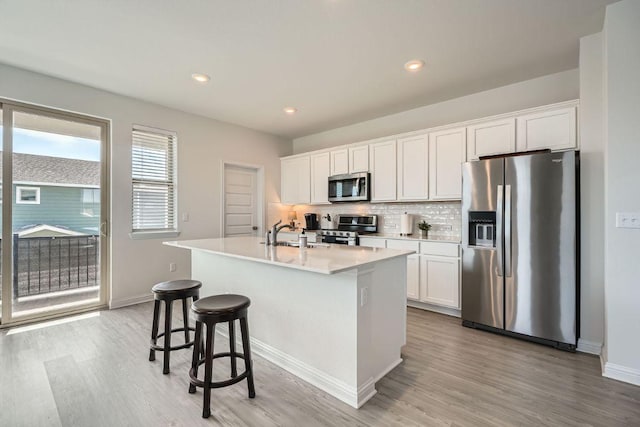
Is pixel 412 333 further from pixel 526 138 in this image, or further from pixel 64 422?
pixel 64 422

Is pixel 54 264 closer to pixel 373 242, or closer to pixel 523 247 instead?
pixel 373 242

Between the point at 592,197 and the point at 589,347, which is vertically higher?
the point at 592,197

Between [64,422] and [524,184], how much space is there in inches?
152

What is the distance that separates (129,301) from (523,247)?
182 inches

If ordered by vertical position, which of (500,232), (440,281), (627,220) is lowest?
(440,281)

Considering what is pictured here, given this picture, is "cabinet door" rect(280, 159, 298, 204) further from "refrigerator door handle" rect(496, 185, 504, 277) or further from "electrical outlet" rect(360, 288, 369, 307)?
"electrical outlet" rect(360, 288, 369, 307)

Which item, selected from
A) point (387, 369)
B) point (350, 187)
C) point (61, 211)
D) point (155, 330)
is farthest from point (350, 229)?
point (61, 211)

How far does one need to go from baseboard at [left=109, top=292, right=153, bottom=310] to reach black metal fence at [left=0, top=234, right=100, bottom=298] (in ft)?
1.09

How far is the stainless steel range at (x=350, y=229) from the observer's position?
14.5 ft

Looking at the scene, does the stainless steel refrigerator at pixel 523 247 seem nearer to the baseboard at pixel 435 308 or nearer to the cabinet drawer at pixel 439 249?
the cabinet drawer at pixel 439 249

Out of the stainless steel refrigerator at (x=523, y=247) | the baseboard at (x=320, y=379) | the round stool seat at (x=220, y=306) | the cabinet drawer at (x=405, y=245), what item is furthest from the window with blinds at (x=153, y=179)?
the stainless steel refrigerator at (x=523, y=247)

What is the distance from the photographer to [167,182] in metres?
4.30

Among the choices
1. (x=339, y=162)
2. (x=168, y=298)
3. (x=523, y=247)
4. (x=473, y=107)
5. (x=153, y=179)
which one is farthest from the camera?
(x=339, y=162)

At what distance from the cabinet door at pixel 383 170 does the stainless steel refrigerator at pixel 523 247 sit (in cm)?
120
